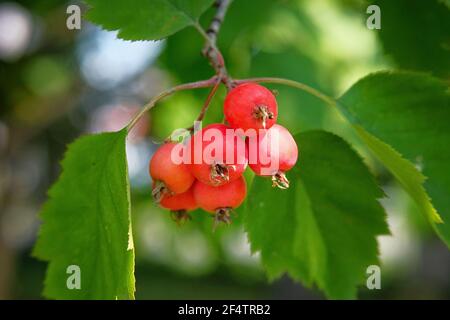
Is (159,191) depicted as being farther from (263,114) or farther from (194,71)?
(194,71)

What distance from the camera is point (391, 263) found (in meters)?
10.5

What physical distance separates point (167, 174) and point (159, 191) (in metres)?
0.04

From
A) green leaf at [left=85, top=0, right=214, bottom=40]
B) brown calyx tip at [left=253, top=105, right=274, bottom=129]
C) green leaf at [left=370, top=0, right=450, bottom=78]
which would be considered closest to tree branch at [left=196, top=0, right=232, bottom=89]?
green leaf at [left=85, top=0, right=214, bottom=40]

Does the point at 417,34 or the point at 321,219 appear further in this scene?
the point at 417,34

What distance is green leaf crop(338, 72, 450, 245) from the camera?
125 centimetres

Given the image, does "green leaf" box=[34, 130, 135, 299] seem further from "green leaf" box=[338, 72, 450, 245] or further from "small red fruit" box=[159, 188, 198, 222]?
"green leaf" box=[338, 72, 450, 245]

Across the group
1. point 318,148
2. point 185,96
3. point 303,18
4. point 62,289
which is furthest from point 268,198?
point 303,18

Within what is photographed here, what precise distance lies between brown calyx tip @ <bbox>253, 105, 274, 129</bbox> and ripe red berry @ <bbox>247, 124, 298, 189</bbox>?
23mm

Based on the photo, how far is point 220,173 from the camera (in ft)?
3.23

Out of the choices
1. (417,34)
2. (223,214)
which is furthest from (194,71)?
(223,214)

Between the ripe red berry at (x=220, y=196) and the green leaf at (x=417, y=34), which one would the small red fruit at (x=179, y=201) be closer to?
the ripe red berry at (x=220, y=196)

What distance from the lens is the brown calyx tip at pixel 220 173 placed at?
0.98m

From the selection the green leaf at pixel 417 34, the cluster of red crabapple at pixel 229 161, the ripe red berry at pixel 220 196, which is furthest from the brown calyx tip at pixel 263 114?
the green leaf at pixel 417 34

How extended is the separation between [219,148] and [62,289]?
0.59 m
